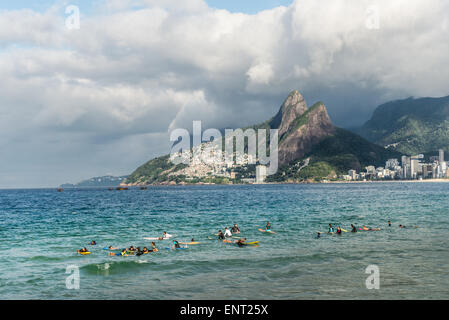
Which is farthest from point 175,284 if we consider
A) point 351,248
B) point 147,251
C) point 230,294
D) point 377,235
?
point 377,235

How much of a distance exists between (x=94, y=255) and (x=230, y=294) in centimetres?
1931

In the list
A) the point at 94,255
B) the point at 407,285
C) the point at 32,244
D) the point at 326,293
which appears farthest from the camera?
the point at 32,244

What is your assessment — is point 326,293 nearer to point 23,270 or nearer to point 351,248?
point 351,248

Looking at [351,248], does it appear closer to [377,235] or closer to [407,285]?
[377,235]

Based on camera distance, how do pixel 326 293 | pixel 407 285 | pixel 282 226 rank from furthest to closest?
1. pixel 282 226
2. pixel 407 285
3. pixel 326 293

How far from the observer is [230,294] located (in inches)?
882

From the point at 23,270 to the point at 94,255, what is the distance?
684 cm

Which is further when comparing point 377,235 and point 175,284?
point 377,235
